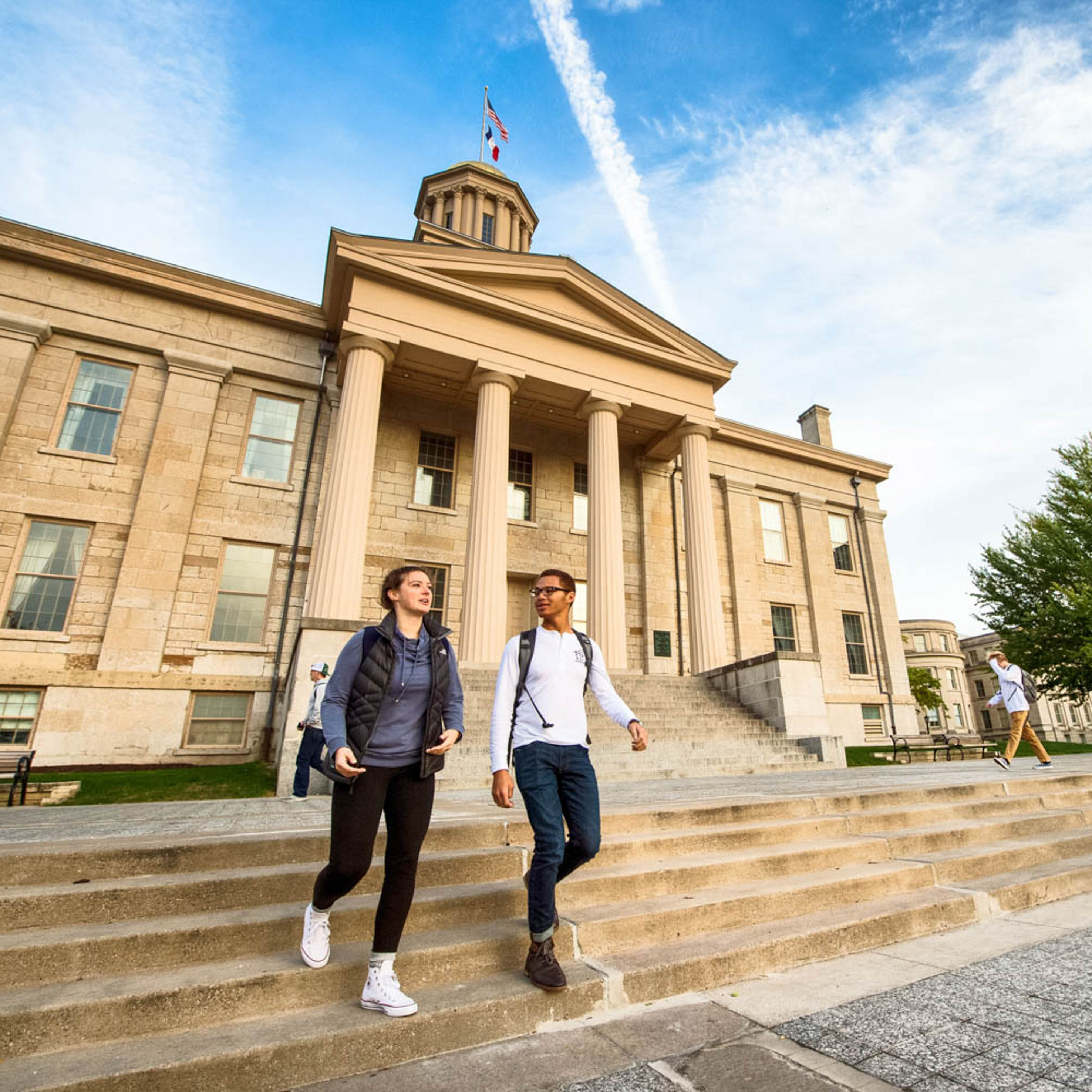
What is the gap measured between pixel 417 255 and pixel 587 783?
16.4 meters

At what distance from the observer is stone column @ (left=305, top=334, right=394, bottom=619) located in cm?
1280

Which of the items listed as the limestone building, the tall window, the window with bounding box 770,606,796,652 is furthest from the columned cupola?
the window with bounding box 770,606,796,652

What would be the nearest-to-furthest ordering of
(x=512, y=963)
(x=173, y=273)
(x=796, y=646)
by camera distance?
(x=512, y=963)
(x=173, y=273)
(x=796, y=646)

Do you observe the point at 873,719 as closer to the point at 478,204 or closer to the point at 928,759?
the point at 928,759

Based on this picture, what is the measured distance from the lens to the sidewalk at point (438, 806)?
4.76 m

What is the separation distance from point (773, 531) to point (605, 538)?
36.8 ft

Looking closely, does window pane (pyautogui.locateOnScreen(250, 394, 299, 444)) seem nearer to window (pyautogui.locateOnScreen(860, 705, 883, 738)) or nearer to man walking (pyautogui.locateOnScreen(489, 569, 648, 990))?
man walking (pyautogui.locateOnScreen(489, 569, 648, 990))

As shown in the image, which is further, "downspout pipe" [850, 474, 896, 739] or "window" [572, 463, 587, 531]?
"downspout pipe" [850, 474, 896, 739]

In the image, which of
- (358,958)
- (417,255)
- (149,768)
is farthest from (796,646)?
(358,958)

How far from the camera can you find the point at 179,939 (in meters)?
2.90

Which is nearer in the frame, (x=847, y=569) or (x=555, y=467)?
(x=555, y=467)

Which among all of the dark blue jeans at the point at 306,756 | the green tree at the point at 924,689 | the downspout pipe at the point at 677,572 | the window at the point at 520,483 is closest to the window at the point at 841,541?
the downspout pipe at the point at 677,572

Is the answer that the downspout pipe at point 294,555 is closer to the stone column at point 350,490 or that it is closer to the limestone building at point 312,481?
the limestone building at point 312,481

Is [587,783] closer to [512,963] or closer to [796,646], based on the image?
[512,963]
